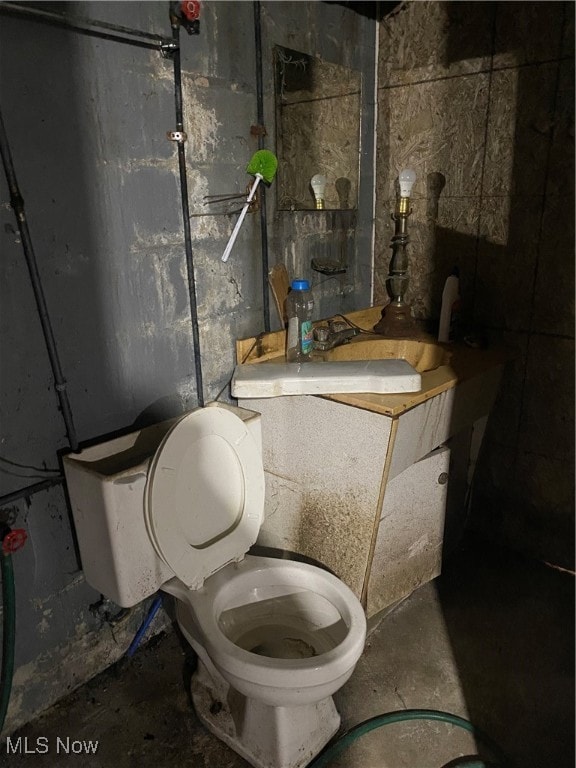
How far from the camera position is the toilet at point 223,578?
1.19 metres

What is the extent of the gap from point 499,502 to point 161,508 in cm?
139

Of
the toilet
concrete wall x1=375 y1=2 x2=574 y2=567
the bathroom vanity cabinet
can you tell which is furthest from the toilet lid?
concrete wall x1=375 y1=2 x2=574 y2=567

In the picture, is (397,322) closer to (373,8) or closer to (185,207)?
(185,207)

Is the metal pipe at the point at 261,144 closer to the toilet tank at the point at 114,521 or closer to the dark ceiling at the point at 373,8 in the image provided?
the dark ceiling at the point at 373,8

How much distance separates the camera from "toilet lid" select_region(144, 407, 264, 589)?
1245 mm

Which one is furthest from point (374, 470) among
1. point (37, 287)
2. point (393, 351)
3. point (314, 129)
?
point (314, 129)

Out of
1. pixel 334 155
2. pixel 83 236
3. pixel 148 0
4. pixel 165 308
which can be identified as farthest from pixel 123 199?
pixel 334 155

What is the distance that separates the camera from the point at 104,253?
135cm

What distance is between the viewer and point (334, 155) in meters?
1.95

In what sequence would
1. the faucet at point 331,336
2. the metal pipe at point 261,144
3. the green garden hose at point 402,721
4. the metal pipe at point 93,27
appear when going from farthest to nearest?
the faucet at point 331,336
the metal pipe at point 261,144
the green garden hose at point 402,721
the metal pipe at point 93,27

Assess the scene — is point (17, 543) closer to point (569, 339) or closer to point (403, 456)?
point (403, 456)

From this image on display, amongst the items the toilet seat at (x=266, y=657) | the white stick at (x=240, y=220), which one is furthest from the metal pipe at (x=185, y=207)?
the toilet seat at (x=266, y=657)

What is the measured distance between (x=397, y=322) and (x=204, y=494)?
1017mm

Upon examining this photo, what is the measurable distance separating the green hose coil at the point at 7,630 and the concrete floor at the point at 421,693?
0.65ft
